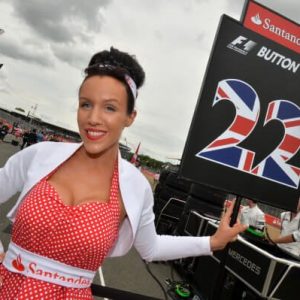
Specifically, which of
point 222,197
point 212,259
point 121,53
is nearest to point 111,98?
point 121,53

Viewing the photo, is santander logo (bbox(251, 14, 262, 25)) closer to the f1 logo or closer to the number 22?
the f1 logo

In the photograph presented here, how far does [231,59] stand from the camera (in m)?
1.78

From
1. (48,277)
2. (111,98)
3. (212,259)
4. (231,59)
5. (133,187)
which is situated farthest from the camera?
(212,259)

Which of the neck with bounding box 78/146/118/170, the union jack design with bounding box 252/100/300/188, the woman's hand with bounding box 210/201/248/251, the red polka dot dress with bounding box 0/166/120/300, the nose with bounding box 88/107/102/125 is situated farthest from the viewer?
the union jack design with bounding box 252/100/300/188

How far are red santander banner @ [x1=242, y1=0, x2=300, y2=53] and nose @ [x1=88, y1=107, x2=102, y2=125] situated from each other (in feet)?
2.84

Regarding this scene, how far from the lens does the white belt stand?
1.39 metres

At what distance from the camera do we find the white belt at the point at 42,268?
1.39m

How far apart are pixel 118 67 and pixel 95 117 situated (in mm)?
236

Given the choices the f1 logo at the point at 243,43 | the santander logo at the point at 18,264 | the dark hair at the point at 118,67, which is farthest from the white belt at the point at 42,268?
the f1 logo at the point at 243,43

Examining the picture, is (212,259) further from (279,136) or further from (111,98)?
(111,98)

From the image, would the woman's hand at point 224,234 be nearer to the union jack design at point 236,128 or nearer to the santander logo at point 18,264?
the union jack design at point 236,128

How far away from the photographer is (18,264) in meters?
1.41

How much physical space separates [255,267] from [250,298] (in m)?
0.36

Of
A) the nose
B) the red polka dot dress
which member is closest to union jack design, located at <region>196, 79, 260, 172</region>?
the nose
